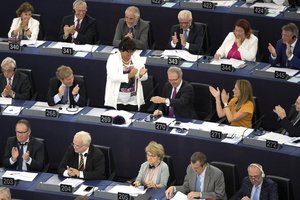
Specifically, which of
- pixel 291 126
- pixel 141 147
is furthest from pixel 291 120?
pixel 141 147

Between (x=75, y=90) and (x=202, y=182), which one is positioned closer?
(x=202, y=182)

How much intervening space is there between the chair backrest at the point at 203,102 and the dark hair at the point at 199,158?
170 centimetres

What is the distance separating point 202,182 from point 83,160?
57.8 inches

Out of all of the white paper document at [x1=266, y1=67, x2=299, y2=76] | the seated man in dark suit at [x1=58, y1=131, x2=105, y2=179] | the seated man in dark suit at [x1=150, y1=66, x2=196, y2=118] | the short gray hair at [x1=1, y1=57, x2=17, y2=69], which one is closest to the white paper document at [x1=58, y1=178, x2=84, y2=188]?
the seated man in dark suit at [x1=58, y1=131, x2=105, y2=179]

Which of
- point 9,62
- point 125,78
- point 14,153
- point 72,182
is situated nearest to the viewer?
point 72,182

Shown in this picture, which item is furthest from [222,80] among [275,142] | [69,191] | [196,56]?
[69,191]

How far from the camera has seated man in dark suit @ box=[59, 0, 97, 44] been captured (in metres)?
14.7

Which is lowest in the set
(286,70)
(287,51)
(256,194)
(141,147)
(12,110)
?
(256,194)

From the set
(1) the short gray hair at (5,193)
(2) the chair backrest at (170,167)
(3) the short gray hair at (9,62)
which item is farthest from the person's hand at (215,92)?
(1) the short gray hair at (5,193)

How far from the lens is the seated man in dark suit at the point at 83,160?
12.0 meters

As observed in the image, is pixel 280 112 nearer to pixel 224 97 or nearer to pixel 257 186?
pixel 224 97

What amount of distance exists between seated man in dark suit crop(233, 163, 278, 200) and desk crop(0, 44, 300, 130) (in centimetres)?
203

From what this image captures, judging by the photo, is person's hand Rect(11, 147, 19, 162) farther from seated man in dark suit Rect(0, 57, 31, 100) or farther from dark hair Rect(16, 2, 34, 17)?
dark hair Rect(16, 2, 34, 17)

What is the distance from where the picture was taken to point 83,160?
39.9 ft
